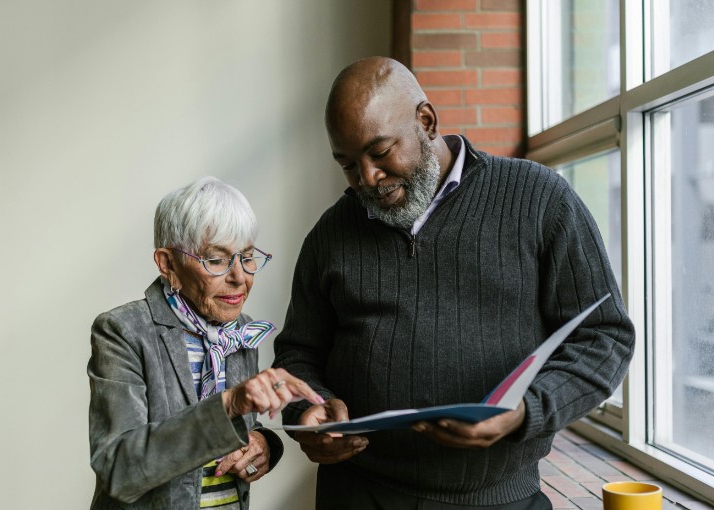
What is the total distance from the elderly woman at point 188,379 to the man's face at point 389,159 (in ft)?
1.00

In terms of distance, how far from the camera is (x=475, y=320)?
1.71 metres

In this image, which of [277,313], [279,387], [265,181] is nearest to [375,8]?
[265,181]

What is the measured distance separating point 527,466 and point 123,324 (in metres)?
0.90

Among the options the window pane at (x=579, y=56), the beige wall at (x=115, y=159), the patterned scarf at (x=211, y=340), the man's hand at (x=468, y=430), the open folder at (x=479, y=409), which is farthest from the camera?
the beige wall at (x=115, y=159)

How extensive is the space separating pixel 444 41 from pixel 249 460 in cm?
208

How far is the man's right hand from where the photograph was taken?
1626mm

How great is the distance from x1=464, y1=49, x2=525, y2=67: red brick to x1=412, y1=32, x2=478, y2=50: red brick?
0.17 ft

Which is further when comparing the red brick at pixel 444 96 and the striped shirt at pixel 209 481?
the red brick at pixel 444 96

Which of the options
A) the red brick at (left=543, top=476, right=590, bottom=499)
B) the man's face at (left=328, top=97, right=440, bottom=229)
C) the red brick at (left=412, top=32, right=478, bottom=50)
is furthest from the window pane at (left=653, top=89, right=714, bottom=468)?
the red brick at (left=412, top=32, right=478, bottom=50)

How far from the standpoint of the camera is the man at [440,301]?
1.67 meters

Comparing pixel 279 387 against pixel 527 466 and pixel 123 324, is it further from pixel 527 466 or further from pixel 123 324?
pixel 527 466

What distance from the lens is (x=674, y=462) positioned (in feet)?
7.43

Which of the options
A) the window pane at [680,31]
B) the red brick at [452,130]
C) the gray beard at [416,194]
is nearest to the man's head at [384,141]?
the gray beard at [416,194]

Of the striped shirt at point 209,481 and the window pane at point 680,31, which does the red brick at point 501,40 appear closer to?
the window pane at point 680,31
